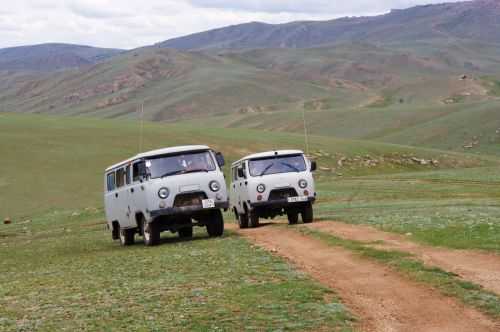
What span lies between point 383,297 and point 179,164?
42.7 feet

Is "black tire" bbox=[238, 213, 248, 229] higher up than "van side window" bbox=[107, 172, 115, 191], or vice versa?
"van side window" bbox=[107, 172, 115, 191]

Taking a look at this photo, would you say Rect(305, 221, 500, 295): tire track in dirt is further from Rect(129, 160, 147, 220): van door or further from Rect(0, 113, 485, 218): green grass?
Rect(0, 113, 485, 218): green grass

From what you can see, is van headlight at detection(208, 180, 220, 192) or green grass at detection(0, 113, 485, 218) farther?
green grass at detection(0, 113, 485, 218)

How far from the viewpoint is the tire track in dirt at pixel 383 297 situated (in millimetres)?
12602

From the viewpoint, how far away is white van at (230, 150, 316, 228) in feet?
104

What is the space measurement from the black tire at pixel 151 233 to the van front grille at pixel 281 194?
5.76 m

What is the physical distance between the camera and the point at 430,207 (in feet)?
121

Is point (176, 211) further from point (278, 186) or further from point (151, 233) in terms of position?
point (278, 186)

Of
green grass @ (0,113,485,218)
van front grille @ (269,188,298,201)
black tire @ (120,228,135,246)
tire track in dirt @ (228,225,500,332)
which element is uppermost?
green grass @ (0,113,485,218)

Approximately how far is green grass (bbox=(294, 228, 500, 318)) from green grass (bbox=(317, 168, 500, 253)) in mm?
1883

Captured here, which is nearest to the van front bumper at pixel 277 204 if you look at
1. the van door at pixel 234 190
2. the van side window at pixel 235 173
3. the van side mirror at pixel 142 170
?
the van door at pixel 234 190

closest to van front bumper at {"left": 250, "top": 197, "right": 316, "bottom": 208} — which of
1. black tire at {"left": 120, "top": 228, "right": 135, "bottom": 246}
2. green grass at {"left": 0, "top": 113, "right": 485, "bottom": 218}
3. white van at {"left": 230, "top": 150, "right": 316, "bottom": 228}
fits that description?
white van at {"left": 230, "top": 150, "right": 316, "bottom": 228}

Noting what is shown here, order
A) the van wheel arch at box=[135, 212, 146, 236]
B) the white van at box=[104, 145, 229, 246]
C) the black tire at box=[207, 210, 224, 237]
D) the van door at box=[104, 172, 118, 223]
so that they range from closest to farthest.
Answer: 1. the white van at box=[104, 145, 229, 246]
2. the black tire at box=[207, 210, 224, 237]
3. the van wheel arch at box=[135, 212, 146, 236]
4. the van door at box=[104, 172, 118, 223]

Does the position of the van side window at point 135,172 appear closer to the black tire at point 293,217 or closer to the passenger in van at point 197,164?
the passenger in van at point 197,164
